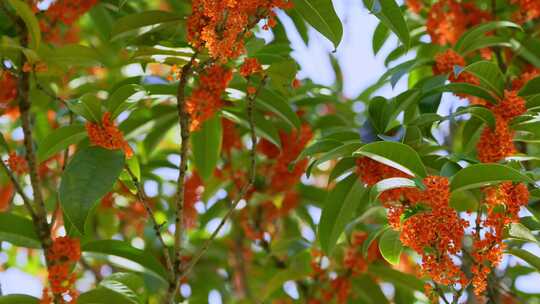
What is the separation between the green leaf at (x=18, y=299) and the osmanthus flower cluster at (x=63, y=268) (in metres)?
0.06

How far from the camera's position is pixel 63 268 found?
1607 mm

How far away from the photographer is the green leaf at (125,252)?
1.77 metres

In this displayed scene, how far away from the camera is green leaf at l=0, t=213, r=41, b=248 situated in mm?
1733

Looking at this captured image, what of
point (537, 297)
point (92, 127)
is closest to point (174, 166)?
point (92, 127)

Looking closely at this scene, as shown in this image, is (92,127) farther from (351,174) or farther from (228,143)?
(228,143)

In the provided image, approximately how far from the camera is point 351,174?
6.12 ft

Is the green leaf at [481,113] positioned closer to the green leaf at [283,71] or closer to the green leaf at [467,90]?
the green leaf at [467,90]

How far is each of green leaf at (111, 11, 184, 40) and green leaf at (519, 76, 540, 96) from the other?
2.96ft

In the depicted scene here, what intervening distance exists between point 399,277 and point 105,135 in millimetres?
1067

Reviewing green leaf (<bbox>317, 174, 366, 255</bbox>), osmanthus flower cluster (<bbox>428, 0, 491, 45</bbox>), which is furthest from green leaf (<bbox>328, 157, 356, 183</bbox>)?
osmanthus flower cluster (<bbox>428, 0, 491, 45</bbox>)

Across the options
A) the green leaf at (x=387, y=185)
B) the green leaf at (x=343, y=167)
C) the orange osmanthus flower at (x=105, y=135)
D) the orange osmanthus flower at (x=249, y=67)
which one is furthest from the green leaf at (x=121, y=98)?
the green leaf at (x=387, y=185)

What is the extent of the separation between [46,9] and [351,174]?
109 centimetres

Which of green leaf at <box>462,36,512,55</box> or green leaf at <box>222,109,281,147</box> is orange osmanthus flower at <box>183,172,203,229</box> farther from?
green leaf at <box>462,36,512,55</box>

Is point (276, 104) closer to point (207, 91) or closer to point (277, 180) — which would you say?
point (207, 91)
